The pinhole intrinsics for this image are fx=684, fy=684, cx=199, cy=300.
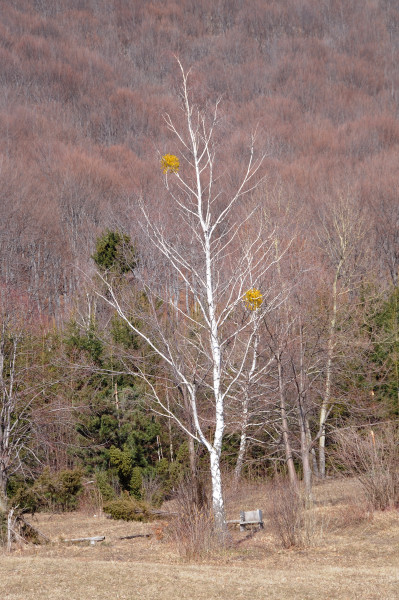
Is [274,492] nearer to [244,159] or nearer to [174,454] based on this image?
[174,454]

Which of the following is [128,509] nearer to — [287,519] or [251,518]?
[251,518]

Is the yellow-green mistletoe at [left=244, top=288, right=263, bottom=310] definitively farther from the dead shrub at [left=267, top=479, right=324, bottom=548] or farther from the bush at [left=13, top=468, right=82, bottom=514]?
the bush at [left=13, top=468, right=82, bottom=514]

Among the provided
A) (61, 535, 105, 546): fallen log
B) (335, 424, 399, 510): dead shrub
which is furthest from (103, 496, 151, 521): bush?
(335, 424, 399, 510): dead shrub

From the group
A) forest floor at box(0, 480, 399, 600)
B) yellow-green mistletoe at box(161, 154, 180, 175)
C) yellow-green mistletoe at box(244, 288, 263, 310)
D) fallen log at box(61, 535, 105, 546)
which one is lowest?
forest floor at box(0, 480, 399, 600)

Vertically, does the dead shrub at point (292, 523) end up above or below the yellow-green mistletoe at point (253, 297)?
below

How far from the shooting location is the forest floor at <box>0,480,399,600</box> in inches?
327

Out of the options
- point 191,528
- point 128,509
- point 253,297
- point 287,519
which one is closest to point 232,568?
point 191,528

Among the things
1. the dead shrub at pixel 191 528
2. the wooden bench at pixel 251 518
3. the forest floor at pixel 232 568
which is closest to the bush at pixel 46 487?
the forest floor at pixel 232 568

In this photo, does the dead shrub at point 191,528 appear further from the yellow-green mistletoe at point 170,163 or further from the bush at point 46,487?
the yellow-green mistletoe at point 170,163

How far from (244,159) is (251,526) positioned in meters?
27.2

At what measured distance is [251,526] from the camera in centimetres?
1491

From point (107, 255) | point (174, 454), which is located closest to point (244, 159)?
point (107, 255)

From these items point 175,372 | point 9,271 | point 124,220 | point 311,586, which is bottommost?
point 311,586

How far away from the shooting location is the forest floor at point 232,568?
8.30 m
